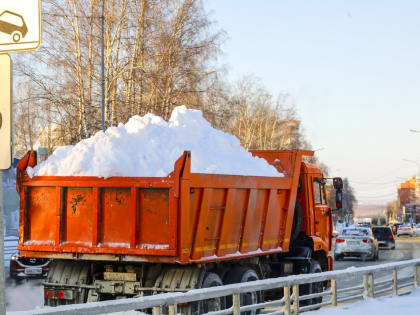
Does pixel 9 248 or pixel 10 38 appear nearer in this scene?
pixel 10 38

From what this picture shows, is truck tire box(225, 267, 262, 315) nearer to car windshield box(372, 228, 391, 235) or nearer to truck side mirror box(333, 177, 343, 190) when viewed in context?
truck side mirror box(333, 177, 343, 190)

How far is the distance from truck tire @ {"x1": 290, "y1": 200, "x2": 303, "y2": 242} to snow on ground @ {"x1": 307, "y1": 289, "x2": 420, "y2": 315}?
175 cm

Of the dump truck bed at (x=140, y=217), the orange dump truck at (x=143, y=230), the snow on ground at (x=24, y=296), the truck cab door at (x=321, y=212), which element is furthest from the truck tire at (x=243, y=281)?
the snow on ground at (x=24, y=296)

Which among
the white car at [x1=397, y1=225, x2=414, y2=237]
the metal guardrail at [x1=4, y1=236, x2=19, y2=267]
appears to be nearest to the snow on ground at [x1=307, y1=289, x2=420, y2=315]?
the metal guardrail at [x1=4, y1=236, x2=19, y2=267]

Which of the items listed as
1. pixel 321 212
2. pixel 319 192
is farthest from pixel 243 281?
pixel 319 192

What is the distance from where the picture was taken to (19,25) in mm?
4605

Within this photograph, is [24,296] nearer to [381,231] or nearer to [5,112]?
[5,112]

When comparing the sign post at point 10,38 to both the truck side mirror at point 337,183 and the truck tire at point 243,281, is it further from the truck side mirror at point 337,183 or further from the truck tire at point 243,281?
the truck side mirror at point 337,183

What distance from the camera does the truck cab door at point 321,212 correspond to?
1399cm

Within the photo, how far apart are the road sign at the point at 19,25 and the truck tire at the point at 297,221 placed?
30.2 ft

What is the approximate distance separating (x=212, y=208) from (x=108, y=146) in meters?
1.74

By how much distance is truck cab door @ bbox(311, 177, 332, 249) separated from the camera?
1399 centimetres

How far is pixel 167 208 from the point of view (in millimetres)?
9312

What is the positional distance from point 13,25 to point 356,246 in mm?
26031
